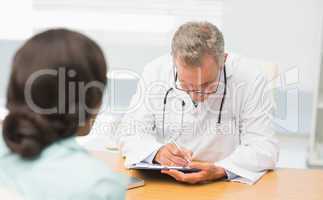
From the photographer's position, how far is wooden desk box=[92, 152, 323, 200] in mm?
1590

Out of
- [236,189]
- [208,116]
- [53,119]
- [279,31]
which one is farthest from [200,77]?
[279,31]

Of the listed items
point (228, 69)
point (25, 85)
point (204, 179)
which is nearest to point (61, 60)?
point (25, 85)

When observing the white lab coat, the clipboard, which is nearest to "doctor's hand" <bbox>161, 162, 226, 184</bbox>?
the clipboard

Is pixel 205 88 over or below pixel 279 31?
below

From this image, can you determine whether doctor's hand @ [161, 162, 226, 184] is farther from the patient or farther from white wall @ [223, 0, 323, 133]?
white wall @ [223, 0, 323, 133]

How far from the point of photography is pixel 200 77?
1.88 metres

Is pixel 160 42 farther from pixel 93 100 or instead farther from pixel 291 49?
pixel 93 100

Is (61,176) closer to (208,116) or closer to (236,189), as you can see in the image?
(236,189)

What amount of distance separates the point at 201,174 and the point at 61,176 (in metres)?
0.78

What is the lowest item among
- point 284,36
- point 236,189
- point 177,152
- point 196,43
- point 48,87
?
point 236,189

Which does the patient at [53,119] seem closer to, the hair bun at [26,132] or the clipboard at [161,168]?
the hair bun at [26,132]

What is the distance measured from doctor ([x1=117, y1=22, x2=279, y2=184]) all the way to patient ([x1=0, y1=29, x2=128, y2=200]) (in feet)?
2.66

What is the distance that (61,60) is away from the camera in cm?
95

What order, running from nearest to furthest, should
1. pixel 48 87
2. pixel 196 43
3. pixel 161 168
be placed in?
pixel 48 87, pixel 161 168, pixel 196 43
